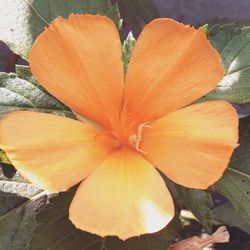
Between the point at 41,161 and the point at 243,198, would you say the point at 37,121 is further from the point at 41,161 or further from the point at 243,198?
the point at 243,198

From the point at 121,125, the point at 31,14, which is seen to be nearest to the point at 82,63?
the point at 121,125

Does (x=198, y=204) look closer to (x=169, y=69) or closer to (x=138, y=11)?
(x=169, y=69)

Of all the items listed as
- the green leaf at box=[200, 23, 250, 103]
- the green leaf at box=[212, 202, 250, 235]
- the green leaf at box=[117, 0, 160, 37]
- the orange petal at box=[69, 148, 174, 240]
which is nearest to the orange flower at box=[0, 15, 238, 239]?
the orange petal at box=[69, 148, 174, 240]

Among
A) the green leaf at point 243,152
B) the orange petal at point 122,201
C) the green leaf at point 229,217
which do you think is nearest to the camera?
the orange petal at point 122,201

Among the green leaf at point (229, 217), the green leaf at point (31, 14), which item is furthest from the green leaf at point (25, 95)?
the green leaf at point (229, 217)

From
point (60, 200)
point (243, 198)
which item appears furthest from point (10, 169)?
point (243, 198)

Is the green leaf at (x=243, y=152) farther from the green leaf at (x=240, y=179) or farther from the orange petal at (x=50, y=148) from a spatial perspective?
the orange petal at (x=50, y=148)
